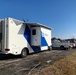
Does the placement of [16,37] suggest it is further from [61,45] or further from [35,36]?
[61,45]

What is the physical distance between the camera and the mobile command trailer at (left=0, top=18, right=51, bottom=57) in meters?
12.7

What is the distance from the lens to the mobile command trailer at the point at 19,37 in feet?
41.8

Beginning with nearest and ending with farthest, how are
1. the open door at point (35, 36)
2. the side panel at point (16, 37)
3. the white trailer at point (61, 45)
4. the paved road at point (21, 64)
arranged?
1. the paved road at point (21, 64)
2. the side panel at point (16, 37)
3. the open door at point (35, 36)
4. the white trailer at point (61, 45)

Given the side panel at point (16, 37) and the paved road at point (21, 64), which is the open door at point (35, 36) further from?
the paved road at point (21, 64)

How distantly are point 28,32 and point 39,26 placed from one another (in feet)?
5.14

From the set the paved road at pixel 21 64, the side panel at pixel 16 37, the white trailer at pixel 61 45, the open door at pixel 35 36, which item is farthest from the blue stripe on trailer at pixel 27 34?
the white trailer at pixel 61 45

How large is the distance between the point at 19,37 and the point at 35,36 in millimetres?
2821

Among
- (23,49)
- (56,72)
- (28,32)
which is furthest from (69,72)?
(28,32)

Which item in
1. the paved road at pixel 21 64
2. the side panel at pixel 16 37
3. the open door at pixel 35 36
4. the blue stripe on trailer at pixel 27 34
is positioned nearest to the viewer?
the paved road at pixel 21 64

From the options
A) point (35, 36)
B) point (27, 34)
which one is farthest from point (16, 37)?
point (35, 36)

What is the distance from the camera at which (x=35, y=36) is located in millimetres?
16344

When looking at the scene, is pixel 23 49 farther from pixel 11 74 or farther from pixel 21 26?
pixel 11 74

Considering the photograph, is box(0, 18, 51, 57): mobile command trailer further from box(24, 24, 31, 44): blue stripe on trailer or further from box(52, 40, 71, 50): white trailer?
box(52, 40, 71, 50): white trailer

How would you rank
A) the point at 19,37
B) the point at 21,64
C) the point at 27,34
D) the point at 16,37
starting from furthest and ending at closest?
the point at 27,34 → the point at 19,37 → the point at 16,37 → the point at 21,64
